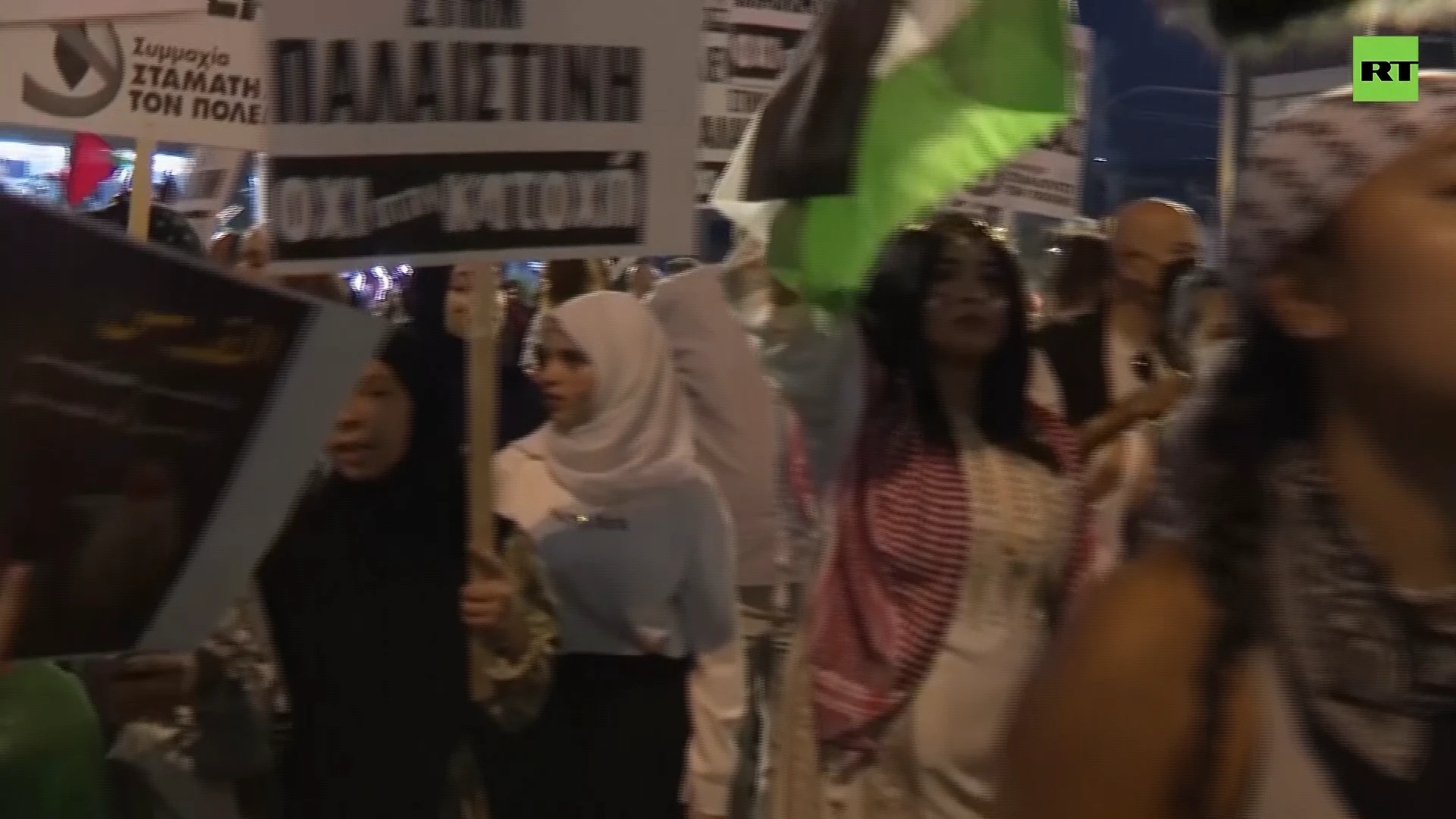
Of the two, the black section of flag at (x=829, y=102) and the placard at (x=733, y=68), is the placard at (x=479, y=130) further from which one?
the placard at (x=733, y=68)

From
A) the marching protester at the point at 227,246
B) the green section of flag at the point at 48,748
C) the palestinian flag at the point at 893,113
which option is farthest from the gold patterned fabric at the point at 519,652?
the marching protester at the point at 227,246

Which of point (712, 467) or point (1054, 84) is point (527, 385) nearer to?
point (712, 467)

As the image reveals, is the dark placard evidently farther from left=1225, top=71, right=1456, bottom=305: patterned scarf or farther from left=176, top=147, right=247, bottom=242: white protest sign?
left=176, top=147, right=247, bottom=242: white protest sign

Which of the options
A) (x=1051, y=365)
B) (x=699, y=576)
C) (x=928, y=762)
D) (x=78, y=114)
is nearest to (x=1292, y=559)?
(x=928, y=762)

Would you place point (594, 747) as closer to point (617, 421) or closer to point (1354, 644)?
point (617, 421)

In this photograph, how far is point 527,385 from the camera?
5641mm

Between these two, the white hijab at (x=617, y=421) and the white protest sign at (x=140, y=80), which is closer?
the white protest sign at (x=140, y=80)

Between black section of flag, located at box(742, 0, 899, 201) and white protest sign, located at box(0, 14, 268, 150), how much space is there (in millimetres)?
932

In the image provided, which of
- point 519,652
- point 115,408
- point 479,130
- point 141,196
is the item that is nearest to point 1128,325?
point 519,652

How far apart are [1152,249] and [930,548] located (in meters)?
1.93

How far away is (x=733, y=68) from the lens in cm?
547

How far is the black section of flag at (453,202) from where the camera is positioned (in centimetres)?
308

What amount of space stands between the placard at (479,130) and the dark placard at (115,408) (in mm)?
758

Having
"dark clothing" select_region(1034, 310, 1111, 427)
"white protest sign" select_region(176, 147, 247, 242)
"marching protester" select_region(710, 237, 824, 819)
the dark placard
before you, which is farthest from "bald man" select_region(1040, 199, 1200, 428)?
the dark placard
